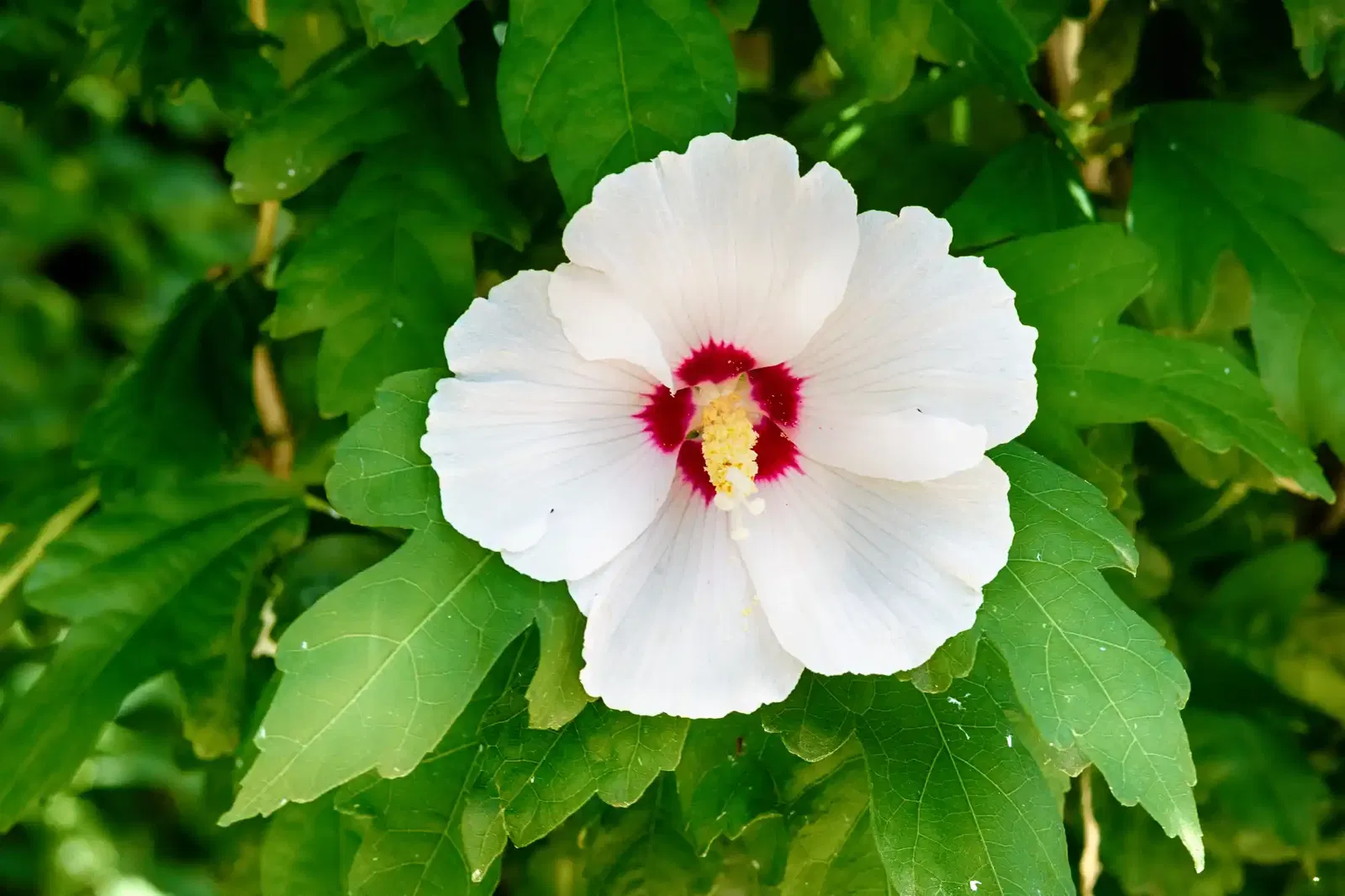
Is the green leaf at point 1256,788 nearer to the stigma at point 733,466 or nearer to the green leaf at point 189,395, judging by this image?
the stigma at point 733,466

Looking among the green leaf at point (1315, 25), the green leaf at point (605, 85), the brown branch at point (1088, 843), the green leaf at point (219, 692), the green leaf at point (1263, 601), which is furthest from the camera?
the green leaf at point (1263, 601)

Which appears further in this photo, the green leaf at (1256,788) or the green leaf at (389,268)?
the green leaf at (1256,788)

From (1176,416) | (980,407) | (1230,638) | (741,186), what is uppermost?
(741,186)

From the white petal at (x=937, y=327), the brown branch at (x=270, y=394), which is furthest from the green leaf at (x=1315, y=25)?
the brown branch at (x=270, y=394)

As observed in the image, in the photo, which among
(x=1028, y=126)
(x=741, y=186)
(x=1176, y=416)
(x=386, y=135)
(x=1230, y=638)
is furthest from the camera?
(x=1230, y=638)

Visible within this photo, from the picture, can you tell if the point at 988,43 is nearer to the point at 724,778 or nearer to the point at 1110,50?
the point at 1110,50

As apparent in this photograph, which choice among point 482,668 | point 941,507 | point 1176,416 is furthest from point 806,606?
point 1176,416

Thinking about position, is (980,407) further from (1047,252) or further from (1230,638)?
(1230,638)

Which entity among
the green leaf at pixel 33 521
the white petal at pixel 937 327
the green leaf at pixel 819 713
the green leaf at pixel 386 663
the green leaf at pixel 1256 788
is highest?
the white petal at pixel 937 327
